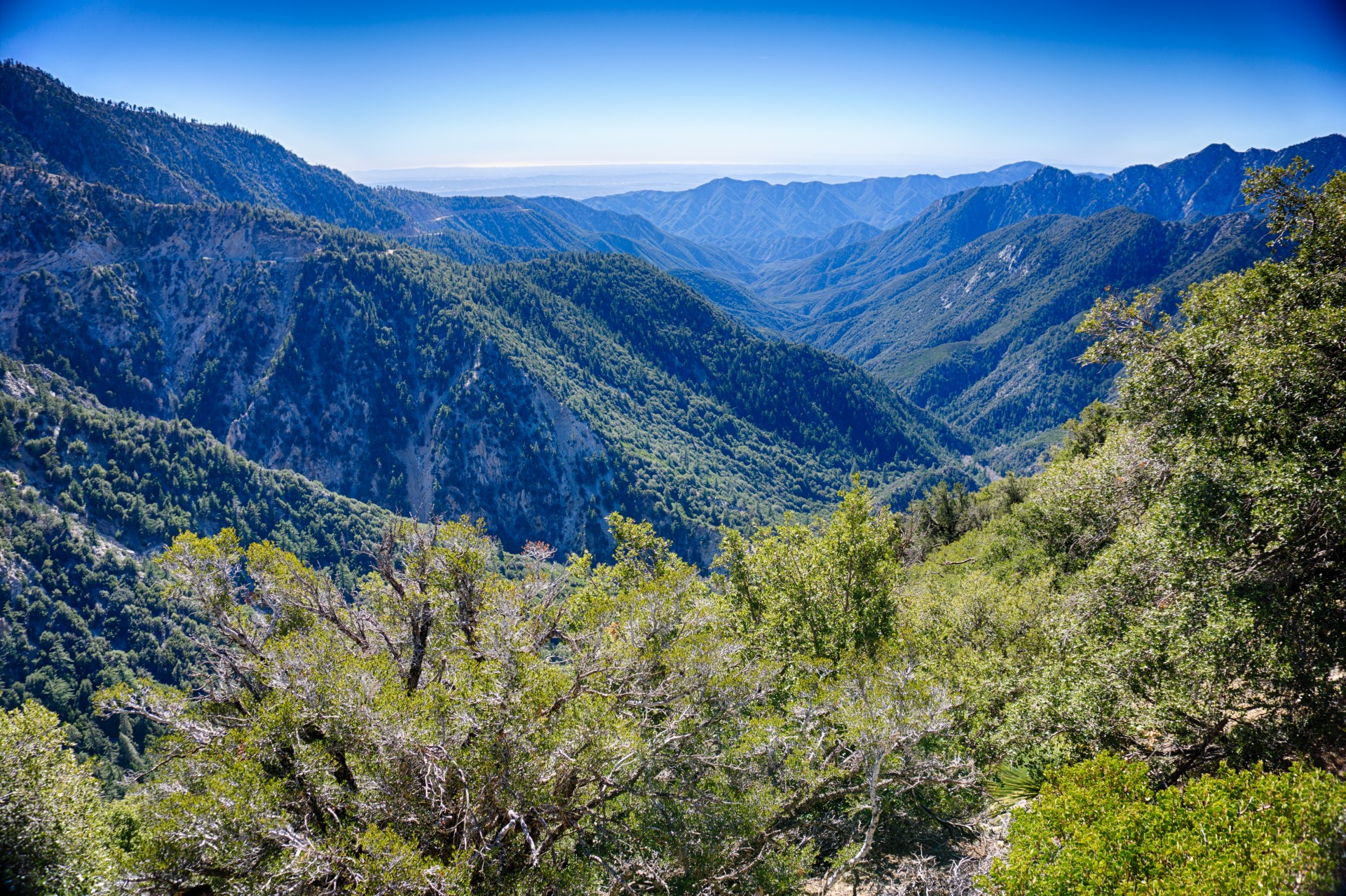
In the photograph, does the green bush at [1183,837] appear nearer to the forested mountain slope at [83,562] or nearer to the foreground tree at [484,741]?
the foreground tree at [484,741]

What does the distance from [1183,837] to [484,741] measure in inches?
521

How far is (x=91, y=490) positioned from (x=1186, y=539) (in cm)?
25742

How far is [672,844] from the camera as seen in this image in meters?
14.3

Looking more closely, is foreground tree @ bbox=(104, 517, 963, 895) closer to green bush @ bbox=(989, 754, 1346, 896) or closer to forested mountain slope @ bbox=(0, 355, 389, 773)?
green bush @ bbox=(989, 754, 1346, 896)

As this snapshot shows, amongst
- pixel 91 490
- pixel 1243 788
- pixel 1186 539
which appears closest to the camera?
pixel 1243 788

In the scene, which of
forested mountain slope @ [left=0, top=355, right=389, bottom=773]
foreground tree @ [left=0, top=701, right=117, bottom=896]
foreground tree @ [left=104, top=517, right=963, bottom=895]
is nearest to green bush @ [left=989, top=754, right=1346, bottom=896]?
foreground tree @ [left=104, top=517, right=963, bottom=895]

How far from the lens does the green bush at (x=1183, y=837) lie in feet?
26.9

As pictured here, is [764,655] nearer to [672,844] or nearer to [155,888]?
[672,844]

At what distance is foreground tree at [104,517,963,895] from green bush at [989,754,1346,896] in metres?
4.10

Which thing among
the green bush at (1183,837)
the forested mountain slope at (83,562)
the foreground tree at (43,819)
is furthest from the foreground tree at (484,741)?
the forested mountain slope at (83,562)

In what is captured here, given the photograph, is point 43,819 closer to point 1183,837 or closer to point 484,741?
point 484,741

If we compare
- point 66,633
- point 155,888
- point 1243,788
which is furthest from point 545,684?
point 66,633

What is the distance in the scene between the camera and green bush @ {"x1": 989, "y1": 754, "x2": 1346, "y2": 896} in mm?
8211

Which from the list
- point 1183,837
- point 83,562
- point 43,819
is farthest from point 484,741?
point 83,562
